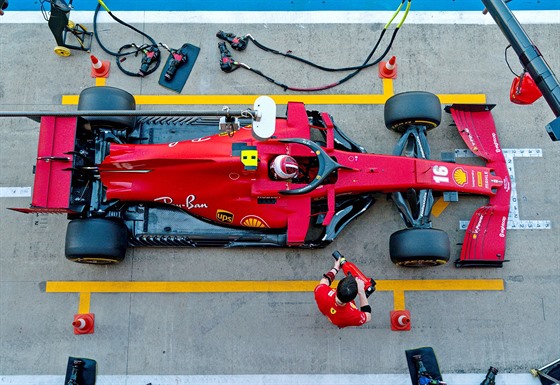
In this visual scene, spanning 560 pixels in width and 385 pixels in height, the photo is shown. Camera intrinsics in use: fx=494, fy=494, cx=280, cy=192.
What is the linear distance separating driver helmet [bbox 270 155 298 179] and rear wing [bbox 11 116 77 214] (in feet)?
7.22

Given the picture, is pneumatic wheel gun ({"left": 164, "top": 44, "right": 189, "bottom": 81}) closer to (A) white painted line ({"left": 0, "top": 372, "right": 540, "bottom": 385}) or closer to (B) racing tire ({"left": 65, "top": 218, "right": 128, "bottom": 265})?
(B) racing tire ({"left": 65, "top": 218, "right": 128, "bottom": 265})

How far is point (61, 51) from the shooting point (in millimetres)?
6516

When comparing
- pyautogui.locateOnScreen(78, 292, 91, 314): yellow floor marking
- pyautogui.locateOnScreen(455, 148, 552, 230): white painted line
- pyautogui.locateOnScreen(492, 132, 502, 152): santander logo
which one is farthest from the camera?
pyautogui.locateOnScreen(455, 148, 552, 230): white painted line

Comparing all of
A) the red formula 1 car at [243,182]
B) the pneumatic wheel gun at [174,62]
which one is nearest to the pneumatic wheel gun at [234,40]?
the pneumatic wheel gun at [174,62]

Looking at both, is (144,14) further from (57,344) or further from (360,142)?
(57,344)

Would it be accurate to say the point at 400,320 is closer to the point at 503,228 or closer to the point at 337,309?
the point at 337,309

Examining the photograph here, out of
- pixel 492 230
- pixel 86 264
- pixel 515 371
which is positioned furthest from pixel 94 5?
pixel 515 371

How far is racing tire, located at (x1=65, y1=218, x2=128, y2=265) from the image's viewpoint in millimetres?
5348

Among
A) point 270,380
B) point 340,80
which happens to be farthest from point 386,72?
point 270,380

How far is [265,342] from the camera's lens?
5887 mm

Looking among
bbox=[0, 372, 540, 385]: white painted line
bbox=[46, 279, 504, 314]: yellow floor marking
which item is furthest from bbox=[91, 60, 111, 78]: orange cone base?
bbox=[0, 372, 540, 385]: white painted line

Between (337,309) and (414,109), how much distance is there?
8.44ft

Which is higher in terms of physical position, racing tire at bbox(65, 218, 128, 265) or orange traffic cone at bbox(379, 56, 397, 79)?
orange traffic cone at bbox(379, 56, 397, 79)

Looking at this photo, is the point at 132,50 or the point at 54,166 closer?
the point at 54,166
